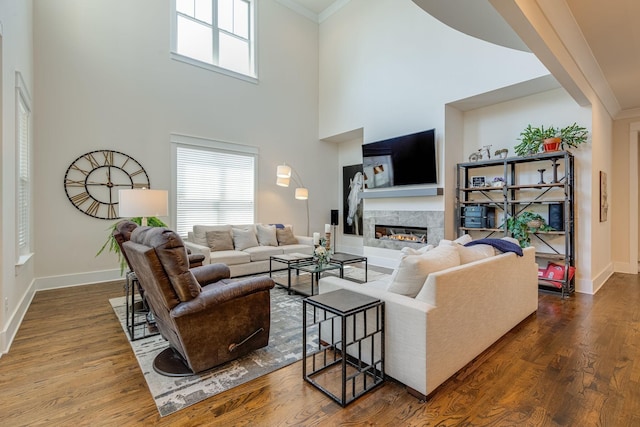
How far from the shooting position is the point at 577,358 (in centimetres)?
243

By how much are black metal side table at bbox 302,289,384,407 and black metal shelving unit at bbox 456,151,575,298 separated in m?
3.37

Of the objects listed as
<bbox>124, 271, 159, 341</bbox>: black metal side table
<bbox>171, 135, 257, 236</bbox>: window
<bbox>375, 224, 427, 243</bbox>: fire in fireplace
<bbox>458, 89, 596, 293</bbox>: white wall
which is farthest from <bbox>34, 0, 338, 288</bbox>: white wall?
<bbox>458, 89, 596, 293</bbox>: white wall

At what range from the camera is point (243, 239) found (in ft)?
18.1

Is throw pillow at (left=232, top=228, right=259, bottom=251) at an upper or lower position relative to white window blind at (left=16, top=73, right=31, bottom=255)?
lower

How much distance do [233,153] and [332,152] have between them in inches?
Result: 103

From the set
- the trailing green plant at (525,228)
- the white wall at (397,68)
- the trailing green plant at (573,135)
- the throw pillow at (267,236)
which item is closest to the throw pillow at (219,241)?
the throw pillow at (267,236)

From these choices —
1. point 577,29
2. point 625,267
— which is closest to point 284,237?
point 577,29

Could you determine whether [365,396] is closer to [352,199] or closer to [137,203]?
[137,203]

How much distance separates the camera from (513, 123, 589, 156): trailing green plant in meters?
4.23

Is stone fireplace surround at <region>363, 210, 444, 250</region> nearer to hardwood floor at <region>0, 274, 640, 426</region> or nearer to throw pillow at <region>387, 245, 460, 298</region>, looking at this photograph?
hardwood floor at <region>0, 274, 640, 426</region>

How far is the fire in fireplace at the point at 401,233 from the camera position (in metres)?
5.72

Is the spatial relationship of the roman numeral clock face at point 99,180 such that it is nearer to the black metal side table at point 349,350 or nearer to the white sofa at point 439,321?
the white sofa at point 439,321

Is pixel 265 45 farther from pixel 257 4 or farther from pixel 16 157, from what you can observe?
pixel 16 157

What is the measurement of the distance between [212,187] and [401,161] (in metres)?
3.62
